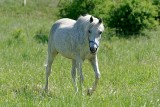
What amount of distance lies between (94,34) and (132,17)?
16.2 metres

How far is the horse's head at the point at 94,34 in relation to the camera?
23.5 ft

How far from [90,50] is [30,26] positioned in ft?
56.6

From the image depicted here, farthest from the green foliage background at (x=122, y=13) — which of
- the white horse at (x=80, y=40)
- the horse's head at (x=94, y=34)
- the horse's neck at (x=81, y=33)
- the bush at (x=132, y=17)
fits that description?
the horse's head at (x=94, y=34)

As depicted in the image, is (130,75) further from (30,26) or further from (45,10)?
(45,10)

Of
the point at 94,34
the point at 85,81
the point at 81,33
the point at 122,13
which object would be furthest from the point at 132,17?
the point at 94,34

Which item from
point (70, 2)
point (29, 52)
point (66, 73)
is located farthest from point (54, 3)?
point (66, 73)

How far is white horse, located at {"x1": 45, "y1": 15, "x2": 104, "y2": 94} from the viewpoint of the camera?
24.1 feet

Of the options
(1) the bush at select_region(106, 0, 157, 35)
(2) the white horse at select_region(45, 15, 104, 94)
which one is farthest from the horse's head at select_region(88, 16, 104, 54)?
(1) the bush at select_region(106, 0, 157, 35)

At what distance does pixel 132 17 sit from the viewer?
2312 centimetres

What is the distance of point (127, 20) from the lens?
77.0ft

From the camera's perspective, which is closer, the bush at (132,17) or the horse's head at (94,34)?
the horse's head at (94,34)

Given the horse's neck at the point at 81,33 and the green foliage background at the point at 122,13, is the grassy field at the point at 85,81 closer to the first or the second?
the horse's neck at the point at 81,33

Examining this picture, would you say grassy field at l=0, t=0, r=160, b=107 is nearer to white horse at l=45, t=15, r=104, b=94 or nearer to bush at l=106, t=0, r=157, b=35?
white horse at l=45, t=15, r=104, b=94

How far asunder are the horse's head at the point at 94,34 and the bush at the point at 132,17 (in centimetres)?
1579
